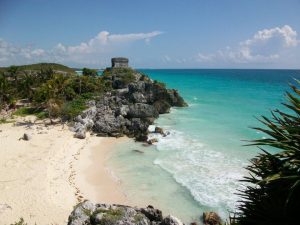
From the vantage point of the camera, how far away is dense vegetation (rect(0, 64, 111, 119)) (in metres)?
41.4

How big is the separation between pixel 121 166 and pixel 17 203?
32.2 ft

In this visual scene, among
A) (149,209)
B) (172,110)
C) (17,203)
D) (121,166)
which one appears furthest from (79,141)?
(172,110)

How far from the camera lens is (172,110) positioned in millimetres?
56406

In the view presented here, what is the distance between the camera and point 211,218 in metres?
17.7

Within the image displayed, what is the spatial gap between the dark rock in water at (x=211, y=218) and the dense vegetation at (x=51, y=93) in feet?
88.9

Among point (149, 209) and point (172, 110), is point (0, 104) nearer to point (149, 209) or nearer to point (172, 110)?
point (172, 110)

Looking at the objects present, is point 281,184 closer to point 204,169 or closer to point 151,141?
point 204,169

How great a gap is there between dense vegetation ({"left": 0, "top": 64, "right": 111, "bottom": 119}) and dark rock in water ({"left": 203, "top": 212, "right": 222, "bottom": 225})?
88.9 feet

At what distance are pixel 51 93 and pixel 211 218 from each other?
30.9 metres

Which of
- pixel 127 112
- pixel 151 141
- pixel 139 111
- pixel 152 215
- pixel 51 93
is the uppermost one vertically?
pixel 51 93

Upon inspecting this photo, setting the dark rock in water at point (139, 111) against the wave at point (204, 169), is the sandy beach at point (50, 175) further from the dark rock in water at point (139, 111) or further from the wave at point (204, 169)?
the dark rock in water at point (139, 111)

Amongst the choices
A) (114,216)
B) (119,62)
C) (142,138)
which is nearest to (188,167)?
(142,138)

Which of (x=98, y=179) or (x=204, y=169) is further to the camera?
(x=204, y=169)

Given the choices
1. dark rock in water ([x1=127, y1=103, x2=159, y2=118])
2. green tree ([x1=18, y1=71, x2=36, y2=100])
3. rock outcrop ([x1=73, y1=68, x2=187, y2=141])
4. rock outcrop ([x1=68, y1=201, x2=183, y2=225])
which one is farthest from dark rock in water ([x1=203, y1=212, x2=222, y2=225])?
green tree ([x1=18, y1=71, x2=36, y2=100])
